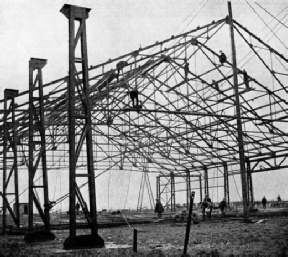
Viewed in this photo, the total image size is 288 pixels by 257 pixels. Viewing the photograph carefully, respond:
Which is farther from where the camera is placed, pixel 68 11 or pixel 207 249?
pixel 68 11

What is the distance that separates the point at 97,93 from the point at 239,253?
1439cm

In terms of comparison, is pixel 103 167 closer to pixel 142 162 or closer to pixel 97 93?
pixel 142 162

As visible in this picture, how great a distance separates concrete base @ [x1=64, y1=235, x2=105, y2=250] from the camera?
1120 centimetres

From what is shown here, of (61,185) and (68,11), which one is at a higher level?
(68,11)

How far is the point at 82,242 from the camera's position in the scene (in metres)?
11.4

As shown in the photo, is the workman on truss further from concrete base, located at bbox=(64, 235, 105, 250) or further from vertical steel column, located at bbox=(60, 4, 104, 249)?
concrete base, located at bbox=(64, 235, 105, 250)

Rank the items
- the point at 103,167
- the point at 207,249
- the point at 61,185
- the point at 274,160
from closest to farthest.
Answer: the point at 207,249 → the point at 274,160 → the point at 103,167 → the point at 61,185

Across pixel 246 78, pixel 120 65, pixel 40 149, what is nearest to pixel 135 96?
pixel 120 65

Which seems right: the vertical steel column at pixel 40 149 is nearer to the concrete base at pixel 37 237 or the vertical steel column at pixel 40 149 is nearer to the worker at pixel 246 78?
the concrete base at pixel 37 237

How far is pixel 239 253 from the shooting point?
959 centimetres

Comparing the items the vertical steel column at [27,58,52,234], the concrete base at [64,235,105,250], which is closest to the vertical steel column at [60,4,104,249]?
the concrete base at [64,235,105,250]

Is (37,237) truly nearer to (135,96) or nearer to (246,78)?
(135,96)

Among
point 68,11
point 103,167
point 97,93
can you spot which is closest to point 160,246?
point 68,11

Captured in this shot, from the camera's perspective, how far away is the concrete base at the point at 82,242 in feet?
36.8
